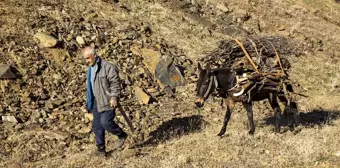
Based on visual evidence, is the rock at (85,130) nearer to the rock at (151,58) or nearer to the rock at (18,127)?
the rock at (18,127)

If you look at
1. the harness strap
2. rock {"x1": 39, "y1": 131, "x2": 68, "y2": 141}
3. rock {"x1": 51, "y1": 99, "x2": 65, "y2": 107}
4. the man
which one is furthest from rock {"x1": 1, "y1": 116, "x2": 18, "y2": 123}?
the harness strap

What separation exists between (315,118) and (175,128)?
3.94 meters

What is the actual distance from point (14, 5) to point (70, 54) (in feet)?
10.1

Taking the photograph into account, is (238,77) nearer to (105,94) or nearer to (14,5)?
(105,94)

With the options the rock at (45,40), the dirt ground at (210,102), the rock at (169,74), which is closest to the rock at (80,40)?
the rock at (45,40)

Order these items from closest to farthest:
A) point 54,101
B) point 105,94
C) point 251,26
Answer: point 105,94, point 54,101, point 251,26

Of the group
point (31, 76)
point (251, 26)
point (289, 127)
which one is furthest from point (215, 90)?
point (251, 26)

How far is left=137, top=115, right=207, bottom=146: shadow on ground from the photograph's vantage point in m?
11.1

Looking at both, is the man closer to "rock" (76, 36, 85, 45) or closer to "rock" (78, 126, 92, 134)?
"rock" (78, 126, 92, 134)

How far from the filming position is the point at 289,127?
11.7m

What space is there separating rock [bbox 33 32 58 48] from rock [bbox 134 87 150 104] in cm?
297

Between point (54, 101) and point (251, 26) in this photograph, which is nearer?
point (54, 101)

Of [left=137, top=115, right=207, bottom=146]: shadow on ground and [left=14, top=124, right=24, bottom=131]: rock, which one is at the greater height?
[left=137, top=115, right=207, bottom=146]: shadow on ground

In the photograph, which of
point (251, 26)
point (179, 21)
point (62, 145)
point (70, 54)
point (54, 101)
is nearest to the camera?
point (62, 145)
